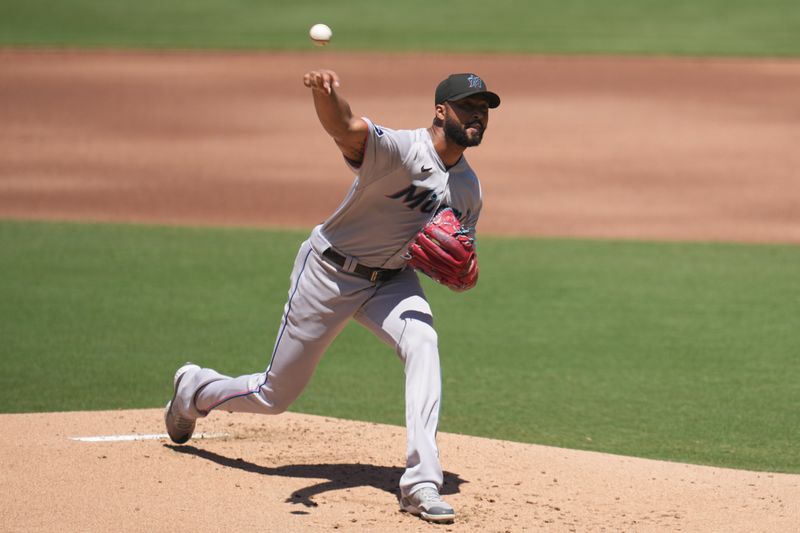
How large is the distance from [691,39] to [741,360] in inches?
752

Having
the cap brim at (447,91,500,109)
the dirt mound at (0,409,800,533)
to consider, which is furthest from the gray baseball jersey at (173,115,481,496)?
the dirt mound at (0,409,800,533)

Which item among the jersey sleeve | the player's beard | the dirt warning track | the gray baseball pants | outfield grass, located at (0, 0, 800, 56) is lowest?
the gray baseball pants

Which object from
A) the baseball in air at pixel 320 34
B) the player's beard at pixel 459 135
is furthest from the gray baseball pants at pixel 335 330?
the baseball in air at pixel 320 34

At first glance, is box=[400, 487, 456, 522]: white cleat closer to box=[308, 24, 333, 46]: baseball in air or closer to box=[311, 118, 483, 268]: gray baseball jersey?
box=[311, 118, 483, 268]: gray baseball jersey

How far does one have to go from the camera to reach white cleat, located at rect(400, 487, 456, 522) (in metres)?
4.77

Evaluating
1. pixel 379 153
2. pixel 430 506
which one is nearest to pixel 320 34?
pixel 379 153

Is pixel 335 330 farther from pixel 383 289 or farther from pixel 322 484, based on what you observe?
pixel 322 484

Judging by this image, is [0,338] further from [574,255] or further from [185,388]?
[574,255]

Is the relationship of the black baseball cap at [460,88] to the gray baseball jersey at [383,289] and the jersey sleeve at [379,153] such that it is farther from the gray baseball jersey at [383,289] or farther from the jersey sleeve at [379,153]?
the jersey sleeve at [379,153]

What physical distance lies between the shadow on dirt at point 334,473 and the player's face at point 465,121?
1579 mm

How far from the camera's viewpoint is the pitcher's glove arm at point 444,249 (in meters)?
5.11

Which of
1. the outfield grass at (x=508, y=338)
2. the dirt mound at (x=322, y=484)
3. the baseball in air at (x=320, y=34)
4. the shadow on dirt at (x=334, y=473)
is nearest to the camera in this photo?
the baseball in air at (x=320, y=34)

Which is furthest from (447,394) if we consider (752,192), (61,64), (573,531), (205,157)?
(61,64)

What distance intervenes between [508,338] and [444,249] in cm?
363
